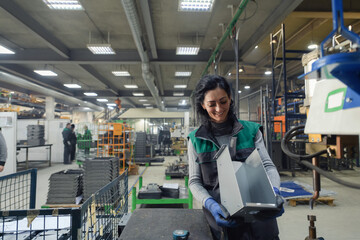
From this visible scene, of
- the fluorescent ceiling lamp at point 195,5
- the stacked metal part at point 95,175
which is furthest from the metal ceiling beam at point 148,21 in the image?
the stacked metal part at point 95,175

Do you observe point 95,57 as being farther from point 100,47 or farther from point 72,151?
point 72,151

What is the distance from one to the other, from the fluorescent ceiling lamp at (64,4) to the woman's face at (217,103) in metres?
4.43

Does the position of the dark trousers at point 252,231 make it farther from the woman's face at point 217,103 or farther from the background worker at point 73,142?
the background worker at point 73,142

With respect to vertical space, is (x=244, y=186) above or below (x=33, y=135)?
below

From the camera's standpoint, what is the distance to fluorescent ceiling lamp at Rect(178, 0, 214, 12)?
4.28 m

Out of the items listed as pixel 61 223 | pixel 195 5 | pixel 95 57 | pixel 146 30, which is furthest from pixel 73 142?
pixel 61 223

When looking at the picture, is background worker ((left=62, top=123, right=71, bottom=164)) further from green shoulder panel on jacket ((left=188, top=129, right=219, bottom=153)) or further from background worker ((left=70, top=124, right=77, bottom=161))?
green shoulder panel on jacket ((left=188, top=129, right=219, bottom=153))

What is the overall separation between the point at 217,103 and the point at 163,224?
0.75 meters

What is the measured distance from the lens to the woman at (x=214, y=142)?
3.69ft

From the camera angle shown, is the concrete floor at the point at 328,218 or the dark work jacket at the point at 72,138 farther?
the dark work jacket at the point at 72,138

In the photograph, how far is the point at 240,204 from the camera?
0.80 meters

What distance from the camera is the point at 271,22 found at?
474 centimetres

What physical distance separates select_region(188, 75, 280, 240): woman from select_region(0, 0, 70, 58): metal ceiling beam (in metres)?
5.01

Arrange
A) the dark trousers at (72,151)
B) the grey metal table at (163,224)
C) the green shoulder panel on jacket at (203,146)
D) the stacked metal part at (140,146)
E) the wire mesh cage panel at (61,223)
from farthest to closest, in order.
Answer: the dark trousers at (72,151) → the stacked metal part at (140,146) → the green shoulder panel on jacket at (203,146) → the grey metal table at (163,224) → the wire mesh cage panel at (61,223)
